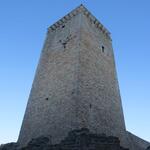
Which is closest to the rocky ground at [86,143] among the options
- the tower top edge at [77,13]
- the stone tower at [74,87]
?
the stone tower at [74,87]

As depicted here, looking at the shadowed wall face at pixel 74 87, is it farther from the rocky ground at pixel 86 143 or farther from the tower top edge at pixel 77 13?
the rocky ground at pixel 86 143

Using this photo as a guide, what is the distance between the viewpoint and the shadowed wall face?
12781 mm

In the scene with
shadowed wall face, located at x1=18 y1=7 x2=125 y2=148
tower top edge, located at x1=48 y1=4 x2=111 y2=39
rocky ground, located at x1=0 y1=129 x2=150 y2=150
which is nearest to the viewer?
rocky ground, located at x1=0 y1=129 x2=150 y2=150

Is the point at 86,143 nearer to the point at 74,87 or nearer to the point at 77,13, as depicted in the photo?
the point at 74,87

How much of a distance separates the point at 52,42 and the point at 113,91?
258 inches

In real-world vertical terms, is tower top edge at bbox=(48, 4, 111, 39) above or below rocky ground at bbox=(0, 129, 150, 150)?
above

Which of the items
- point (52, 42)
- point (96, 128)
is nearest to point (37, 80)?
point (52, 42)

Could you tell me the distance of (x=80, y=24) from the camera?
57.2ft

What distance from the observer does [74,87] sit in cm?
1339

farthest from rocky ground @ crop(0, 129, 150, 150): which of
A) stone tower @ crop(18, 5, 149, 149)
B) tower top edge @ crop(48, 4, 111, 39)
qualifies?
tower top edge @ crop(48, 4, 111, 39)

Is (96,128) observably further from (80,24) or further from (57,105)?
(80,24)

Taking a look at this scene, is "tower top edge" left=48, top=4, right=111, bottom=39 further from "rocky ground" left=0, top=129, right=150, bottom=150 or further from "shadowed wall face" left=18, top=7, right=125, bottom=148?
"rocky ground" left=0, top=129, right=150, bottom=150

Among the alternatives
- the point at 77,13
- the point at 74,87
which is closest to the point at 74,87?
the point at 74,87

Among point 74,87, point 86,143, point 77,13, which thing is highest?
point 77,13
